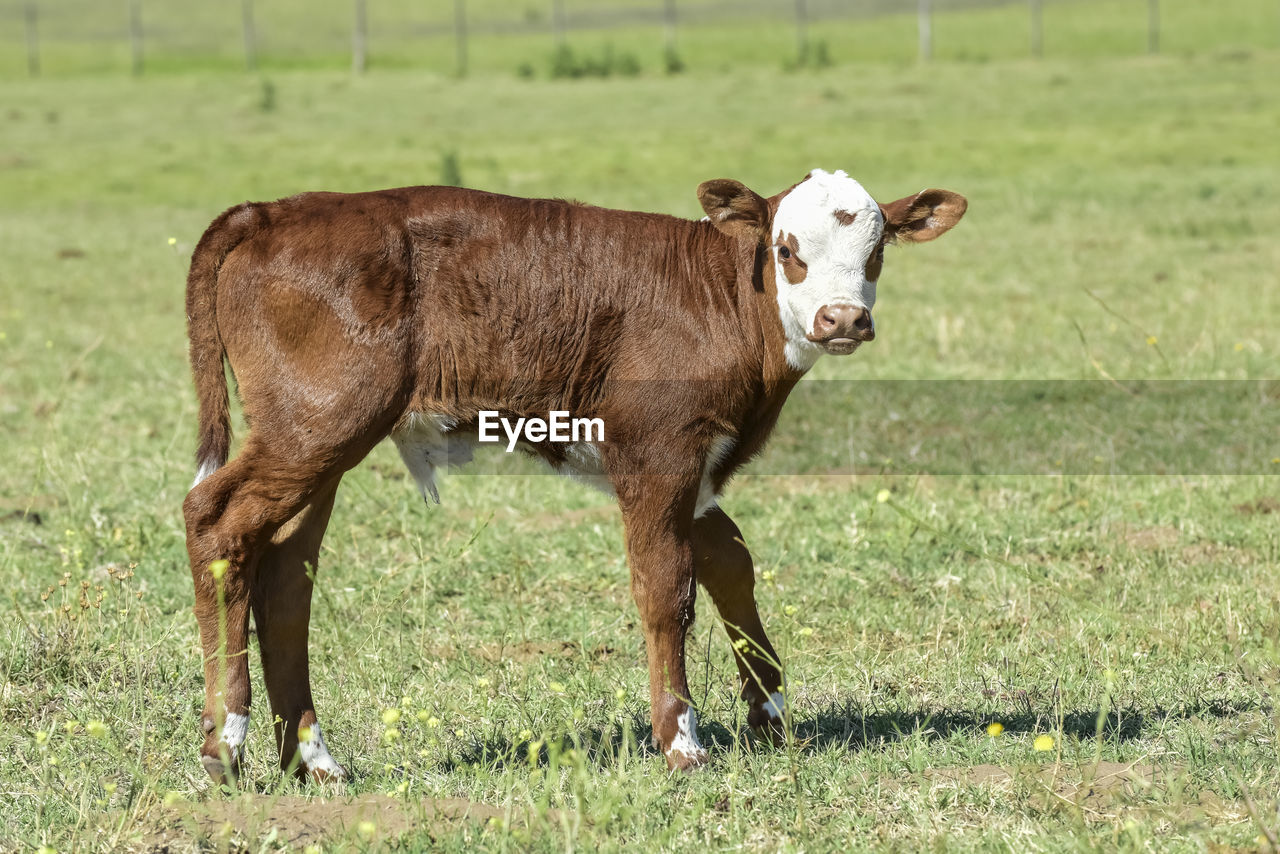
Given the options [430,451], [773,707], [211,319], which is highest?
[211,319]

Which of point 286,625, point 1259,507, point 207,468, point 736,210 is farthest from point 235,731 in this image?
point 1259,507

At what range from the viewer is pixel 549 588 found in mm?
6863

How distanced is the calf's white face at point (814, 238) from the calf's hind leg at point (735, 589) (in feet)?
2.32

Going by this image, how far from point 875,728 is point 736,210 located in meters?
1.88

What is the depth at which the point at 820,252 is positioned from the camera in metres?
4.85

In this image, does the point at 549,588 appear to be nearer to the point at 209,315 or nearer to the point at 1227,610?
the point at 209,315

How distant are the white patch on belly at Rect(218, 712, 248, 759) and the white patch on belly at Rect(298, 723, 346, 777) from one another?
0.20m

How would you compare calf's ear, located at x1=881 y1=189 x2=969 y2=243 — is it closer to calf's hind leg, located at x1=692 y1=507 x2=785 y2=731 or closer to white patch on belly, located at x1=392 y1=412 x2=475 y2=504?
calf's hind leg, located at x1=692 y1=507 x2=785 y2=731

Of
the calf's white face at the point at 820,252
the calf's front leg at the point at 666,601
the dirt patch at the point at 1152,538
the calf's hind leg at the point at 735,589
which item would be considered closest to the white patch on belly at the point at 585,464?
the calf's front leg at the point at 666,601

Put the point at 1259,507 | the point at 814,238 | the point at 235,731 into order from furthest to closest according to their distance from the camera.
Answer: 1. the point at 1259,507
2. the point at 814,238
3. the point at 235,731

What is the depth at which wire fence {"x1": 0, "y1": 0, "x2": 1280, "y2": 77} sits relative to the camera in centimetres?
4462

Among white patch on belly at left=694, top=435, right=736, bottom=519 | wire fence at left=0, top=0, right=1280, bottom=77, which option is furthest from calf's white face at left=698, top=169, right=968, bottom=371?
wire fence at left=0, top=0, right=1280, bottom=77

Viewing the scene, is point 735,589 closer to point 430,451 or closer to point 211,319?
point 430,451

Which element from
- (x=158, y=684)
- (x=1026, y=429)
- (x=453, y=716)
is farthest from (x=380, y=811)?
(x=1026, y=429)
